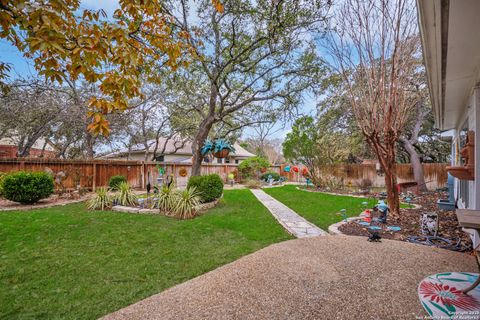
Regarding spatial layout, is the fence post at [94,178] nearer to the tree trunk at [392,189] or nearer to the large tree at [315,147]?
the large tree at [315,147]

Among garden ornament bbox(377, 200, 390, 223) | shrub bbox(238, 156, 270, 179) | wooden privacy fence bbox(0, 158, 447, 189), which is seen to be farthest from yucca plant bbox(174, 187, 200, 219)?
shrub bbox(238, 156, 270, 179)

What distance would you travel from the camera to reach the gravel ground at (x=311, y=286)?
217cm

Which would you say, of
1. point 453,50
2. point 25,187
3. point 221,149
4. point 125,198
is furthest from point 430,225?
point 25,187

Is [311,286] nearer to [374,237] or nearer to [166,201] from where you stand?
[374,237]

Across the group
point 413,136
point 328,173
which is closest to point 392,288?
point 328,173

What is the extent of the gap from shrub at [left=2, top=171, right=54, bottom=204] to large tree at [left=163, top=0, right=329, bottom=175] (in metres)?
5.25

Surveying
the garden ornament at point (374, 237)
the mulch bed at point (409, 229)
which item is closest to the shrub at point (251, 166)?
the mulch bed at point (409, 229)

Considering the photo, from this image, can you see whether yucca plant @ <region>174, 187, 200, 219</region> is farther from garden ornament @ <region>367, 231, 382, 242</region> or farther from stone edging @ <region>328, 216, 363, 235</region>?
garden ornament @ <region>367, 231, 382, 242</region>

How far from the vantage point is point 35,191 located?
780 centimetres

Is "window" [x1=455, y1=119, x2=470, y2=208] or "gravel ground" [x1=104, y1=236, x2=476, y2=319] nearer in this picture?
"gravel ground" [x1=104, y1=236, x2=476, y2=319]

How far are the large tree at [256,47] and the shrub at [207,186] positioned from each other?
984 millimetres

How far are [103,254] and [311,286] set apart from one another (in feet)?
10.3

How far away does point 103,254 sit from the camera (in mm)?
3648

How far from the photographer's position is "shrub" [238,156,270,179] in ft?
58.3
